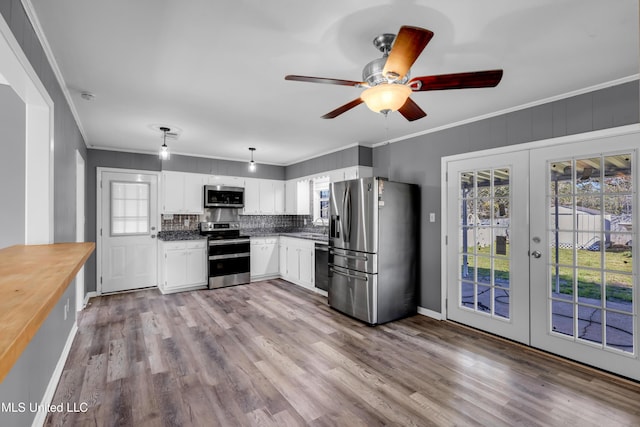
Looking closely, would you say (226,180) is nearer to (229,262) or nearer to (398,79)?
(229,262)

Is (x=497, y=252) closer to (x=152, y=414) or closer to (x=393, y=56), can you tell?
(x=393, y=56)

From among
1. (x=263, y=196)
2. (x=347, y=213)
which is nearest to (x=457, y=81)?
(x=347, y=213)

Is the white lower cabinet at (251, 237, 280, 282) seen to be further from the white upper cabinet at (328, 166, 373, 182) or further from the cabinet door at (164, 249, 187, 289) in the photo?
the white upper cabinet at (328, 166, 373, 182)

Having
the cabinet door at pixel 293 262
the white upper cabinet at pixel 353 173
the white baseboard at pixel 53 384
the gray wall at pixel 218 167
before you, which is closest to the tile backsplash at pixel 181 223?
the gray wall at pixel 218 167

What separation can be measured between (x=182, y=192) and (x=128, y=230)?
1.07 m

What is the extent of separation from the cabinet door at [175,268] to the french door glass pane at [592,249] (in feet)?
16.6

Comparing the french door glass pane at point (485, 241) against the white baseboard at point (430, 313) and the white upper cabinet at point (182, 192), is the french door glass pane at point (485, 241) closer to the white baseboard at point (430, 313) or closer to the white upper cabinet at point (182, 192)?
the white baseboard at point (430, 313)

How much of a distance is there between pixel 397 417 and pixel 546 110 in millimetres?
3038

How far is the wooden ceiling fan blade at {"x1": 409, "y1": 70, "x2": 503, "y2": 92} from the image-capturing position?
1.68 m

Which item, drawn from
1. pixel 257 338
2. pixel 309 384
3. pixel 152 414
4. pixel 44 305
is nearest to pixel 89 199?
pixel 257 338

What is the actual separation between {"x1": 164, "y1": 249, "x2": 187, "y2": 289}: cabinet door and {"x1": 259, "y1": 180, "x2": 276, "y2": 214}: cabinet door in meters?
1.80

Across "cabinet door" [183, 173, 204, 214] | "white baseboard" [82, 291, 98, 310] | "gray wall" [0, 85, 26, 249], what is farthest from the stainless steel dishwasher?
"gray wall" [0, 85, 26, 249]

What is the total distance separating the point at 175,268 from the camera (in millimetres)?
5160

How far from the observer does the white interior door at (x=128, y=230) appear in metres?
5.04
